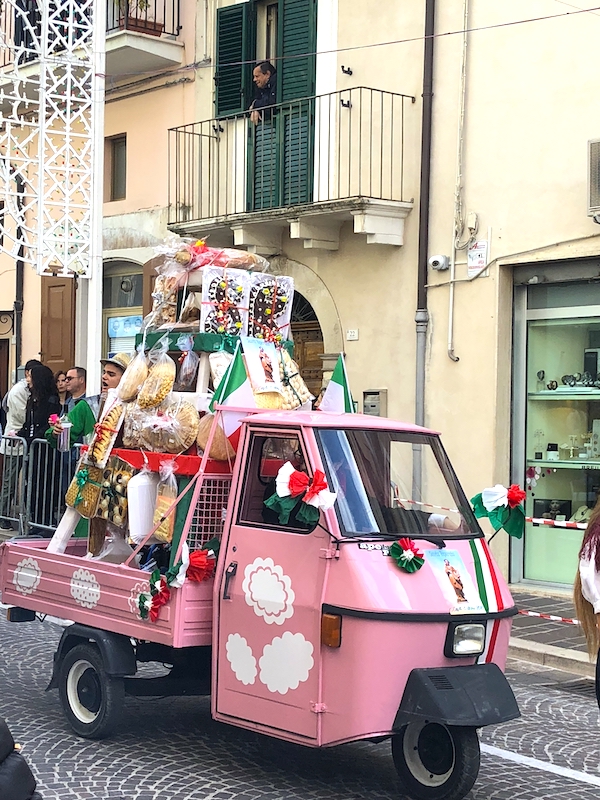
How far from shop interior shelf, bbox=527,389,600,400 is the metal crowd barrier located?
475 cm

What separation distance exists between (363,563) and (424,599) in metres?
0.33

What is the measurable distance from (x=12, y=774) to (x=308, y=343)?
1169cm

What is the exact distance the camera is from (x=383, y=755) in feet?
20.1

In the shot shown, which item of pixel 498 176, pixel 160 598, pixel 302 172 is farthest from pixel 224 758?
pixel 302 172

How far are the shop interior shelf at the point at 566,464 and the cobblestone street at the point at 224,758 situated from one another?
14.7 feet

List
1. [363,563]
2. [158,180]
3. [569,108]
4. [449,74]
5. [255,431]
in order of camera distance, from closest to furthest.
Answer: [363,563] < [255,431] < [569,108] < [449,74] < [158,180]

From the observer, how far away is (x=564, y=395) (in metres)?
11.9

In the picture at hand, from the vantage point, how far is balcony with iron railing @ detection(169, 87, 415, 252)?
508 inches

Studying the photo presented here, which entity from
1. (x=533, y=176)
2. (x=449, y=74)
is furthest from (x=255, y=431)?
(x=449, y=74)

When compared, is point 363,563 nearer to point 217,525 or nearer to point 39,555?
point 217,525

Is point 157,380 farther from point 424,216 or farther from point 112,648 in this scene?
point 424,216

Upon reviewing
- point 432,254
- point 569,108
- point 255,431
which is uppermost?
point 569,108

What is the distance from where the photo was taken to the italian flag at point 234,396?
20.0 feet

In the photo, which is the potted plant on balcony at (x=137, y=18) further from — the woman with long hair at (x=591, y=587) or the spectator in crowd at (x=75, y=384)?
the woman with long hair at (x=591, y=587)
